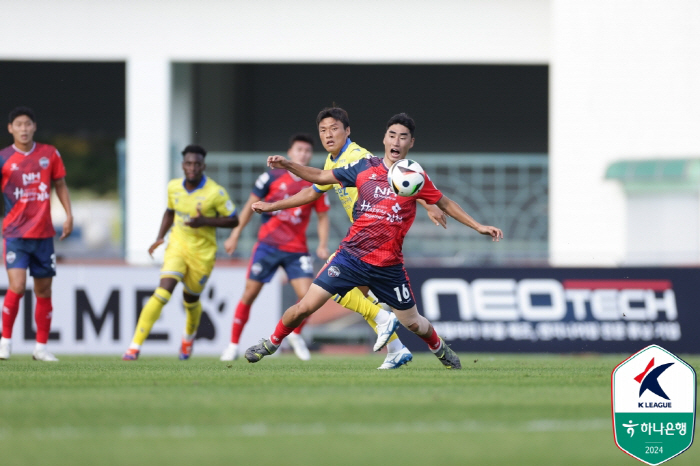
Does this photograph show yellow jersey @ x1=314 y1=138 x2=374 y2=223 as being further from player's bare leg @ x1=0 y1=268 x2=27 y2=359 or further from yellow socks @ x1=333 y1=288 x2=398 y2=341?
player's bare leg @ x1=0 y1=268 x2=27 y2=359

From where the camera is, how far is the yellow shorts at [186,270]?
1036cm

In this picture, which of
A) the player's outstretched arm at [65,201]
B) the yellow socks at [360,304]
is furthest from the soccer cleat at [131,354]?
the yellow socks at [360,304]

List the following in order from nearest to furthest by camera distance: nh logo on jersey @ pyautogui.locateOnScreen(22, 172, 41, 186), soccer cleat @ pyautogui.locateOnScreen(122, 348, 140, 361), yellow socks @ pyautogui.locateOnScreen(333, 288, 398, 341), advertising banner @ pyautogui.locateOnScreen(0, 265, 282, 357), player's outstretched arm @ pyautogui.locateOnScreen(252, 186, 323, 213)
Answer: player's outstretched arm @ pyautogui.locateOnScreen(252, 186, 323, 213) < yellow socks @ pyautogui.locateOnScreen(333, 288, 398, 341) < nh logo on jersey @ pyautogui.locateOnScreen(22, 172, 41, 186) < soccer cleat @ pyautogui.locateOnScreen(122, 348, 140, 361) < advertising banner @ pyautogui.locateOnScreen(0, 265, 282, 357)

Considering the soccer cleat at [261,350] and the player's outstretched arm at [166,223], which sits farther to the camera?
the player's outstretched arm at [166,223]

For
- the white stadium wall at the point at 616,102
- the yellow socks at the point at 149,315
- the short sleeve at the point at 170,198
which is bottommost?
the yellow socks at the point at 149,315

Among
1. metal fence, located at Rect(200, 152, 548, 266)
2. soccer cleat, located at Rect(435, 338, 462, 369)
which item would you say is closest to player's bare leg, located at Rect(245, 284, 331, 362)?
soccer cleat, located at Rect(435, 338, 462, 369)

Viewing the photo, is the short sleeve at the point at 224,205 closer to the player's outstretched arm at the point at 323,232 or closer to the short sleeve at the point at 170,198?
the short sleeve at the point at 170,198

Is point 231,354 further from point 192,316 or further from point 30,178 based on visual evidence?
point 30,178

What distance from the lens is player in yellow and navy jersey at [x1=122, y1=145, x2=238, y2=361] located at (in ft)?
33.6

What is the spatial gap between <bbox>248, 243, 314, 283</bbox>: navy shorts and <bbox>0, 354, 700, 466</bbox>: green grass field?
11.2 feet

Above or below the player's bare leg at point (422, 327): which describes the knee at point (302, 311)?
above

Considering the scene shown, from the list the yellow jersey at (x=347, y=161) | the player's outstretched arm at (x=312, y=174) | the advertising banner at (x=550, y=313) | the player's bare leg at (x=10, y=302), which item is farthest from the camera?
the advertising banner at (x=550, y=313)

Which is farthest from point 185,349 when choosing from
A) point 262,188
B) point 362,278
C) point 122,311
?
point 362,278

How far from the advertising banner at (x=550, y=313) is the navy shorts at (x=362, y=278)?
6.14 m
